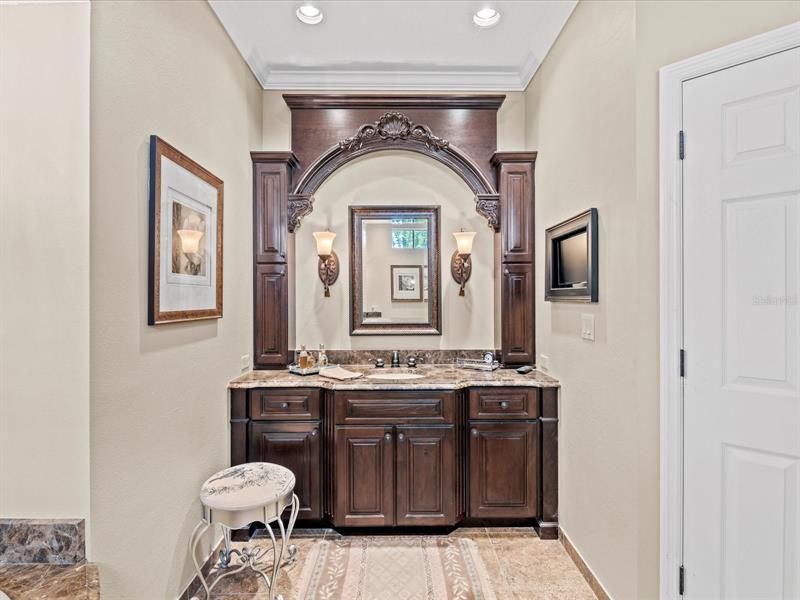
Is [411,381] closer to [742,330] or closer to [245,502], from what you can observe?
[245,502]

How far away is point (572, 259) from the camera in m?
2.32

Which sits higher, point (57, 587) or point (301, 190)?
point (301, 190)

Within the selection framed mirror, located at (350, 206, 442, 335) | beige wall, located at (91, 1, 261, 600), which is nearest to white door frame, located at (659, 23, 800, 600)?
framed mirror, located at (350, 206, 442, 335)

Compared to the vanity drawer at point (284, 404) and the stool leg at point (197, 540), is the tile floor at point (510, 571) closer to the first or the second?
the stool leg at point (197, 540)

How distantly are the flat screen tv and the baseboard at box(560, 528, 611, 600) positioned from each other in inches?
54.2

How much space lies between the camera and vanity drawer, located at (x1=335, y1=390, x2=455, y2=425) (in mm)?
2498

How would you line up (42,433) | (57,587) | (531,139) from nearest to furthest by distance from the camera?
(57,587) < (42,433) < (531,139)

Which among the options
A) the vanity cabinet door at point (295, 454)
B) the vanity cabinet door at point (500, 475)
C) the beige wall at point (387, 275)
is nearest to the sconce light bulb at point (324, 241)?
the beige wall at point (387, 275)

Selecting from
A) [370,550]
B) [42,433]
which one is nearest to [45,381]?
[42,433]

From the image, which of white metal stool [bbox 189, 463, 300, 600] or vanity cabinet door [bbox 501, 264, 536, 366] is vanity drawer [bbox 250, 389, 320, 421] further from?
vanity cabinet door [bbox 501, 264, 536, 366]

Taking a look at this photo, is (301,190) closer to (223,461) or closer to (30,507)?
(223,461)

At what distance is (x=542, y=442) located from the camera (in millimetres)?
2531

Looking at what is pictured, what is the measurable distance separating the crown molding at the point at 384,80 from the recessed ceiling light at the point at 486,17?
0.50 metres

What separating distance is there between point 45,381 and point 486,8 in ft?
9.01
